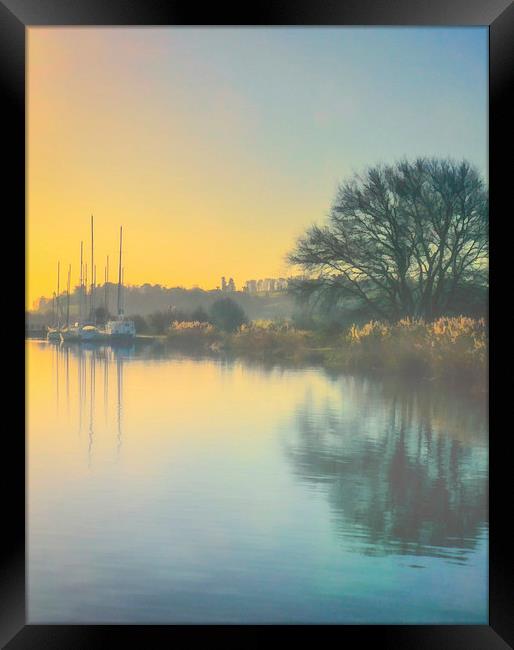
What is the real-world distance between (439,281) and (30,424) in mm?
2129

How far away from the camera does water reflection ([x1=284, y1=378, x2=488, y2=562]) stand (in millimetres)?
3447

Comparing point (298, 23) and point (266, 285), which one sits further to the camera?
point (266, 285)

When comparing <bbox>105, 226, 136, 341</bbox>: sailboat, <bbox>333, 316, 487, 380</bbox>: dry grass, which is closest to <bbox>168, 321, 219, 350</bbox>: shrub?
<bbox>105, 226, 136, 341</bbox>: sailboat

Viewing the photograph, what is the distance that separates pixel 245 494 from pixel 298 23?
84.9 inches

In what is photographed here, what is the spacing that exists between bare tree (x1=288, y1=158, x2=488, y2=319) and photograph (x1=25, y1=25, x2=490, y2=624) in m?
0.01

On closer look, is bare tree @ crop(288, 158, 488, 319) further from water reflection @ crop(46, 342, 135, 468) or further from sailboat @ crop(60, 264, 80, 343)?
sailboat @ crop(60, 264, 80, 343)

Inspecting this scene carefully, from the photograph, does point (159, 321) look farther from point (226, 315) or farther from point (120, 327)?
point (226, 315)

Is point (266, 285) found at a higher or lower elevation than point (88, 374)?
higher

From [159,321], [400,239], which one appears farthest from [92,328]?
[400,239]

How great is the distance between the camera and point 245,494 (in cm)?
360

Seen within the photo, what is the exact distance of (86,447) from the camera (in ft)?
12.2

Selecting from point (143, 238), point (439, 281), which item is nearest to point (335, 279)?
point (439, 281)

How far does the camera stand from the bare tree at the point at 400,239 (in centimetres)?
353

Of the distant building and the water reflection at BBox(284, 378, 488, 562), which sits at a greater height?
the distant building
